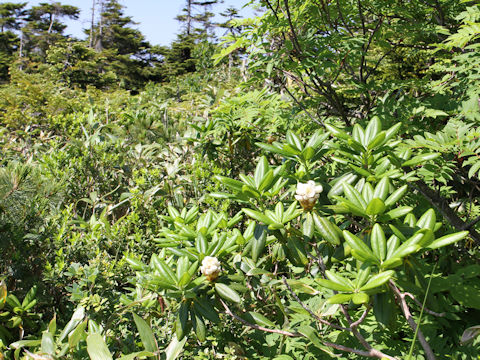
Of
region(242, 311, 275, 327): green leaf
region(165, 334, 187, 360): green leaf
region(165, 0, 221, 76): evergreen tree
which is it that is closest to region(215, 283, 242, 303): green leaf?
region(242, 311, 275, 327): green leaf

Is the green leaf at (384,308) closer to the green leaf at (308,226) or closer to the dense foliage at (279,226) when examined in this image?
the dense foliage at (279,226)

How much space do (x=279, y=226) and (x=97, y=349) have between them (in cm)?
81

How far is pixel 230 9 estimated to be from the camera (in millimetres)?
25547

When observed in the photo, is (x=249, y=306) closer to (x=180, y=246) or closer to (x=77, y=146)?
(x=180, y=246)

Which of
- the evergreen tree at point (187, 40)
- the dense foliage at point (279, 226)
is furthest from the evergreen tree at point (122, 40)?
the dense foliage at point (279, 226)

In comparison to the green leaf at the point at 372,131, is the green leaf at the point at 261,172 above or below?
below

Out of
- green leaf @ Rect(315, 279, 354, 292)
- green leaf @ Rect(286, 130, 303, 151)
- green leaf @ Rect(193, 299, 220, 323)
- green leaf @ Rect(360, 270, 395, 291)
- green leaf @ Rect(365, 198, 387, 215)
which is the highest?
green leaf @ Rect(286, 130, 303, 151)

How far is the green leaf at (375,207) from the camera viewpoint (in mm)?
954

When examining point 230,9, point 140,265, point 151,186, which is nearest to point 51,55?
point 230,9

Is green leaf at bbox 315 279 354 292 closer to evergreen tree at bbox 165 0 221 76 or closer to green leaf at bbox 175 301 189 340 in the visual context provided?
green leaf at bbox 175 301 189 340

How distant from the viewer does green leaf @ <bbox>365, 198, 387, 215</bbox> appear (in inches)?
37.6

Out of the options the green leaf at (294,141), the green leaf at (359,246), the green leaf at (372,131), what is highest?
the green leaf at (372,131)

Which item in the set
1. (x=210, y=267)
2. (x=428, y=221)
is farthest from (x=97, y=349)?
(x=428, y=221)

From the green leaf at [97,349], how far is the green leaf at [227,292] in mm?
471
